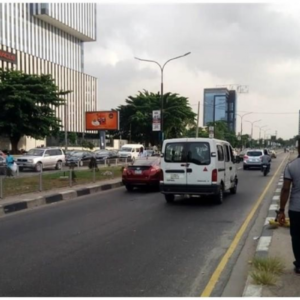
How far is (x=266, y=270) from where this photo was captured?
5516 millimetres

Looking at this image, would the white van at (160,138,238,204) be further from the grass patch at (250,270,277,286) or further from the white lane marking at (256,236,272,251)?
the grass patch at (250,270,277,286)

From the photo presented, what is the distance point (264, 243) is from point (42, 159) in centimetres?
2445

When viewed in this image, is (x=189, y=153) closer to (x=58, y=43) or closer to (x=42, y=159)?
(x=42, y=159)

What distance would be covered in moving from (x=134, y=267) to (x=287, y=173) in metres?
Result: 2.56

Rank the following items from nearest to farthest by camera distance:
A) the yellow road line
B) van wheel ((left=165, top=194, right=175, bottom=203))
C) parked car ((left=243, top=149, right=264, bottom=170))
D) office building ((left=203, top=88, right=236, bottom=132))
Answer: the yellow road line → van wheel ((left=165, top=194, right=175, bottom=203)) → parked car ((left=243, top=149, right=264, bottom=170)) → office building ((left=203, top=88, right=236, bottom=132))

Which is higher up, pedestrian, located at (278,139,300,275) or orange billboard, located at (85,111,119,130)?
orange billboard, located at (85,111,119,130)

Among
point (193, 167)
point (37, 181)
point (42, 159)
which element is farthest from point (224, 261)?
point (42, 159)

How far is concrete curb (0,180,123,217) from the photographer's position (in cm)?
1207

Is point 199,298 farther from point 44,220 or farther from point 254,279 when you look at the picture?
point 44,220

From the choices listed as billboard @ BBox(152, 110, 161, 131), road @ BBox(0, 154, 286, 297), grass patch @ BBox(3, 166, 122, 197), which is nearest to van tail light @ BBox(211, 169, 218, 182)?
road @ BBox(0, 154, 286, 297)

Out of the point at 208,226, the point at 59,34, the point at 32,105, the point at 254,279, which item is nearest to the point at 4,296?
the point at 254,279

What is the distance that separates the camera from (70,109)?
92.2 m

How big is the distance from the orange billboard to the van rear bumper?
139 ft

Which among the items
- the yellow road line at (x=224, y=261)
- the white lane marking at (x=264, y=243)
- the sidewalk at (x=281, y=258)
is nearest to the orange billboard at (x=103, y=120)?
the yellow road line at (x=224, y=261)
